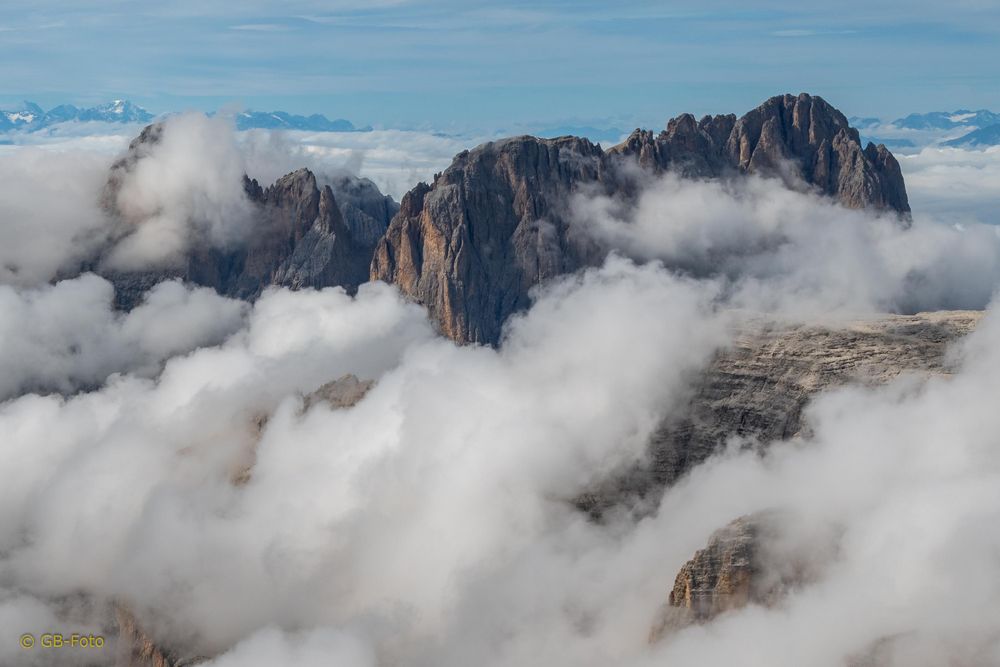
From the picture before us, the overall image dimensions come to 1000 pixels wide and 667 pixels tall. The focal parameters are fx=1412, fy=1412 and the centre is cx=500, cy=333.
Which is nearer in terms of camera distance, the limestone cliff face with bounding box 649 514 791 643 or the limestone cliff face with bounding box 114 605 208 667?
the limestone cliff face with bounding box 649 514 791 643

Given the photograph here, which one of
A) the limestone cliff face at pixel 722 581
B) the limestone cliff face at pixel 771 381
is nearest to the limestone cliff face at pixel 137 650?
the limestone cliff face at pixel 771 381

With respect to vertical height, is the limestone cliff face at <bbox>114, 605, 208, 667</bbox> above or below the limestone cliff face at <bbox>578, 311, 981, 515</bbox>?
below

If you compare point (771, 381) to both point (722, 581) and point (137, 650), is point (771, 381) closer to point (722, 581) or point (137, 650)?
point (722, 581)

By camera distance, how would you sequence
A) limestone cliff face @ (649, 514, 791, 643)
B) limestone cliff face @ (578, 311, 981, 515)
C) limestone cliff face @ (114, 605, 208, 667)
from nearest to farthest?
limestone cliff face @ (649, 514, 791, 643) → limestone cliff face @ (114, 605, 208, 667) → limestone cliff face @ (578, 311, 981, 515)

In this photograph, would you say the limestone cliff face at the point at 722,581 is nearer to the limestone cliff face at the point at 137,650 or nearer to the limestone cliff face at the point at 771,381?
the limestone cliff face at the point at 771,381

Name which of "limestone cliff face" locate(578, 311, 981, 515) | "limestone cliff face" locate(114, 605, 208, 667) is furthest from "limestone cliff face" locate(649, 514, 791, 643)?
"limestone cliff face" locate(114, 605, 208, 667)

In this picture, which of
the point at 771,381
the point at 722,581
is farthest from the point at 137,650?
the point at 771,381

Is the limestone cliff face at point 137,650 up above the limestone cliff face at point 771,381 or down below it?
below

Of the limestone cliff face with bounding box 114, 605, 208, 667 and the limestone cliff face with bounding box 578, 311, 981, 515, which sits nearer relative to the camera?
the limestone cliff face with bounding box 114, 605, 208, 667

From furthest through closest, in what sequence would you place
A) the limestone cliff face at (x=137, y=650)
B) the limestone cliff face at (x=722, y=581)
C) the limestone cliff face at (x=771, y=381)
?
the limestone cliff face at (x=771, y=381) → the limestone cliff face at (x=137, y=650) → the limestone cliff face at (x=722, y=581)

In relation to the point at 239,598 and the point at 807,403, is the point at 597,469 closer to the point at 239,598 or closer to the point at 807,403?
the point at 807,403

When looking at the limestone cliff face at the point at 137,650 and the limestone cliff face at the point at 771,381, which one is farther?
the limestone cliff face at the point at 771,381

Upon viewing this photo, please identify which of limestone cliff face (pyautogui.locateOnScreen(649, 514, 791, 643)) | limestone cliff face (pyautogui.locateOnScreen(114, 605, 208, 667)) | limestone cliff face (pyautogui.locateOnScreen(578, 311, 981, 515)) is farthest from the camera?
limestone cliff face (pyautogui.locateOnScreen(578, 311, 981, 515))

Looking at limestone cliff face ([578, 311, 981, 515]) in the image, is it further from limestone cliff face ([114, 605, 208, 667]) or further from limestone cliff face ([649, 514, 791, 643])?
limestone cliff face ([114, 605, 208, 667])
